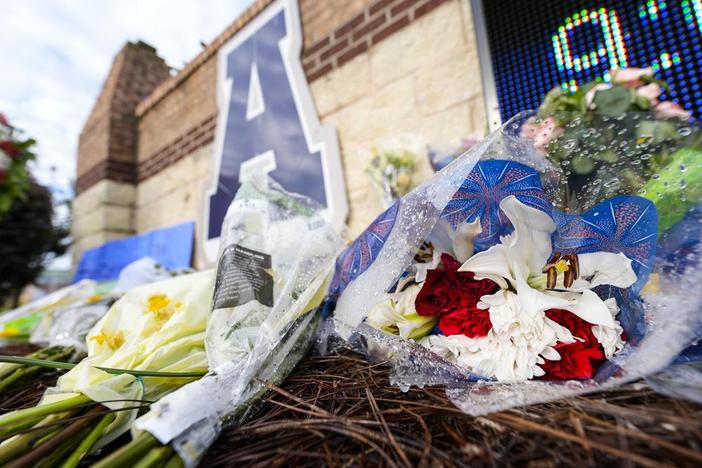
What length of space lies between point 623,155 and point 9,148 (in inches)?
143

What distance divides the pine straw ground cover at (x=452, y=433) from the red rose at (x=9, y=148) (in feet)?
10.6

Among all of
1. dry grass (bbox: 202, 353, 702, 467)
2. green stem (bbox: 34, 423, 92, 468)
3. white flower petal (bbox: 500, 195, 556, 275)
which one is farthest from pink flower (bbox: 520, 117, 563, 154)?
green stem (bbox: 34, 423, 92, 468)

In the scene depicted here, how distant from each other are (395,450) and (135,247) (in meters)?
3.20

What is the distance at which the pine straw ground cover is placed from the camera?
0.29 meters

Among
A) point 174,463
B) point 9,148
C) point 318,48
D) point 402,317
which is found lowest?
point 174,463

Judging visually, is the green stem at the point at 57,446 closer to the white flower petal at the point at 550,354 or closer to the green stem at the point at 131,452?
the green stem at the point at 131,452

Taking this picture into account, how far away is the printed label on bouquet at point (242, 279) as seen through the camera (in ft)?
1.96

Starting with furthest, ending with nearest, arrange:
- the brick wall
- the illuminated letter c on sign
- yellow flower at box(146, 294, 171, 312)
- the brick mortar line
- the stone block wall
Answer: the brick wall
the illuminated letter c on sign
the brick mortar line
the stone block wall
yellow flower at box(146, 294, 171, 312)

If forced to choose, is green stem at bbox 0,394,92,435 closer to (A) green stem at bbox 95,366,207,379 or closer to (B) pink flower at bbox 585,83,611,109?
(A) green stem at bbox 95,366,207,379

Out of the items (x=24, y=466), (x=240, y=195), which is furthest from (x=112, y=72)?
(x=24, y=466)

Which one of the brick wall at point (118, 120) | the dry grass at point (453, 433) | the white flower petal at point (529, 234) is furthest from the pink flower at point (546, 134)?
the brick wall at point (118, 120)

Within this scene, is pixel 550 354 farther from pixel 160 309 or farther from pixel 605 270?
pixel 160 309

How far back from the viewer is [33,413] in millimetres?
398

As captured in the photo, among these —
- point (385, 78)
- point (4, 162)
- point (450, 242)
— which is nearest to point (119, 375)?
point (450, 242)
